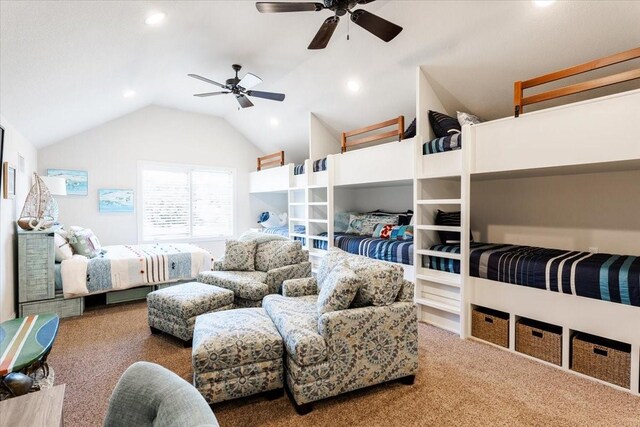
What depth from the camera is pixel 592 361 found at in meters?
2.34

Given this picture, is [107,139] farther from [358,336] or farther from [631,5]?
[631,5]

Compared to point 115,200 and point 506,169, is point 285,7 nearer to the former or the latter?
point 506,169

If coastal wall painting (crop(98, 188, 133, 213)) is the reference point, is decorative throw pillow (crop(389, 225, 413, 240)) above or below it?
below

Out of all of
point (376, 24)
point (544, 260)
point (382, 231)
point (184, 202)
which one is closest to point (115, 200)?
A: point (184, 202)

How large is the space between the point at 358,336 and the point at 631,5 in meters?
3.11

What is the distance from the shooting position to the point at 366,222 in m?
5.07

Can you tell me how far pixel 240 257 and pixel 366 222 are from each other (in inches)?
84.1

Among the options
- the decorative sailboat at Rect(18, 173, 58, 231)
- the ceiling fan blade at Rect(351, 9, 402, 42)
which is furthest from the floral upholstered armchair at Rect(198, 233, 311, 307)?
the ceiling fan blade at Rect(351, 9, 402, 42)

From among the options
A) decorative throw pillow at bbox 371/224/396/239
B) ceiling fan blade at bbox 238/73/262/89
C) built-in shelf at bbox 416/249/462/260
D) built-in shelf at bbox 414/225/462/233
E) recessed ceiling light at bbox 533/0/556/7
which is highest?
recessed ceiling light at bbox 533/0/556/7

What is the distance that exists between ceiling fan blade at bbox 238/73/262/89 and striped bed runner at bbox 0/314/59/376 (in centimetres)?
295

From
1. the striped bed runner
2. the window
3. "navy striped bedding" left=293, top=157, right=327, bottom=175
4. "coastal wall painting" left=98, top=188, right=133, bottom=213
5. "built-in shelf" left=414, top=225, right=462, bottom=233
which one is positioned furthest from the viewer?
the window

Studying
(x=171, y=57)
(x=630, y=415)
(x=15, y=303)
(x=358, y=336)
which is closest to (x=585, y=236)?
(x=630, y=415)

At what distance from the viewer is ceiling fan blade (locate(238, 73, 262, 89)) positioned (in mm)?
3650

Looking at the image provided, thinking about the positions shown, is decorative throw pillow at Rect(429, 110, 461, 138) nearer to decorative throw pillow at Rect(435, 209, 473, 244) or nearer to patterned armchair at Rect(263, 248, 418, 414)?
decorative throw pillow at Rect(435, 209, 473, 244)
